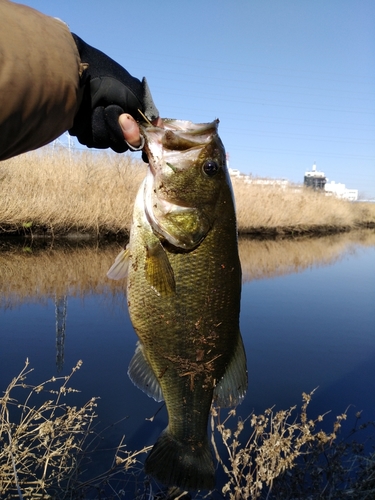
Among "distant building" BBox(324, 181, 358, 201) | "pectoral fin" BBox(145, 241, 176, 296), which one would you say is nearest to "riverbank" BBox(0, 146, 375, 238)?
"pectoral fin" BBox(145, 241, 176, 296)

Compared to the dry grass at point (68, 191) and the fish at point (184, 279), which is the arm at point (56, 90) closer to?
the fish at point (184, 279)

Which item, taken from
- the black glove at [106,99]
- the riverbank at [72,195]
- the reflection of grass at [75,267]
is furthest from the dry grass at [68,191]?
the black glove at [106,99]

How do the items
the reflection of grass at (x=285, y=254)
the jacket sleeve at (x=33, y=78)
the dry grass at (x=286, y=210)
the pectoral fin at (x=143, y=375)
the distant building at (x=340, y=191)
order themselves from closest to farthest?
the jacket sleeve at (x=33, y=78)
the pectoral fin at (x=143, y=375)
the reflection of grass at (x=285, y=254)
the dry grass at (x=286, y=210)
the distant building at (x=340, y=191)

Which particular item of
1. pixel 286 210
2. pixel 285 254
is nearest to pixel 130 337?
pixel 285 254

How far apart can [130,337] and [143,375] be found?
5790 millimetres

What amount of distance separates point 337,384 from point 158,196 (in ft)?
19.0

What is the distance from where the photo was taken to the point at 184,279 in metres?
2.12

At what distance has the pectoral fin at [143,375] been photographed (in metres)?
2.30

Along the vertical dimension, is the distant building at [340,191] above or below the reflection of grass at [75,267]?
above

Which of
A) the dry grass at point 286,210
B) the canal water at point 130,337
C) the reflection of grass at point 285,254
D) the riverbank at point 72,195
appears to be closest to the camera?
the canal water at point 130,337

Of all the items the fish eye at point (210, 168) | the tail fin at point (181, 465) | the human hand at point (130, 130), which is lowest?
the tail fin at point (181, 465)

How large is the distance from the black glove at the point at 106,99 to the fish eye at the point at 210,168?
34 cm

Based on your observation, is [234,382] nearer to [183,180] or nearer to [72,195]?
[183,180]

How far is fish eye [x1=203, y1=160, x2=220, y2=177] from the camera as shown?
220cm
